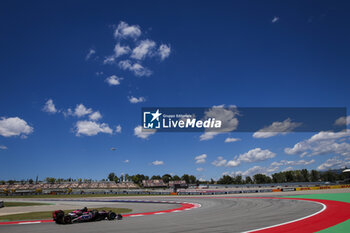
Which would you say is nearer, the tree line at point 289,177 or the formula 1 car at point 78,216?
the formula 1 car at point 78,216

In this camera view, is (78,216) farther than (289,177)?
No

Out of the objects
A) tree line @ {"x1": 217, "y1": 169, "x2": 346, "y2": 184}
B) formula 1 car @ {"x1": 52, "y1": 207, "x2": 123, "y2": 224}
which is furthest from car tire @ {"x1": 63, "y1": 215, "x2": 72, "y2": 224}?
tree line @ {"x1": 217, "y1": 169, "x2": 346, "y2": 184}

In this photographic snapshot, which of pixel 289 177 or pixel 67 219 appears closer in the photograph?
pixel 67 219

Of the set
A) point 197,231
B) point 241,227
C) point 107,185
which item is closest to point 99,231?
point 197,231

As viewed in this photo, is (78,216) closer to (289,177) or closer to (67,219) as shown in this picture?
(67,219)

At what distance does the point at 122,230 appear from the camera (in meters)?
11.5

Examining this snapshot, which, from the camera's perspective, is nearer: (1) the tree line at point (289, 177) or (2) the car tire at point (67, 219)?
(2) the car tire at point (67, 219)

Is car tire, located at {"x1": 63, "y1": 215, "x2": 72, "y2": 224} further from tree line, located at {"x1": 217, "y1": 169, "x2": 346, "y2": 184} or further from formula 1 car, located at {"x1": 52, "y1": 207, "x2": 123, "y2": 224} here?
tree line, located at {"x1": 217, "y1": 169, "x2": 346, "y2": 184}

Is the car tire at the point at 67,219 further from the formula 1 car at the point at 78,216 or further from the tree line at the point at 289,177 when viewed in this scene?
A: the tree line at the point at 289,177

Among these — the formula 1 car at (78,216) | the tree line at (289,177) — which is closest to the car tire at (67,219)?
the formula 1 car at (78,216)

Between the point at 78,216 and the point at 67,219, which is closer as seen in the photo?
Answer: the point at 67,219

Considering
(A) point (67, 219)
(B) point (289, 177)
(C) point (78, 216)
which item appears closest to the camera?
(A) point (67, 219)

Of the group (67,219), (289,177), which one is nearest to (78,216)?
(67,219)

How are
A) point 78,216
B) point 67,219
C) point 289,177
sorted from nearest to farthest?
1. point 67,219
2. point 78,216
3. point 289,177
